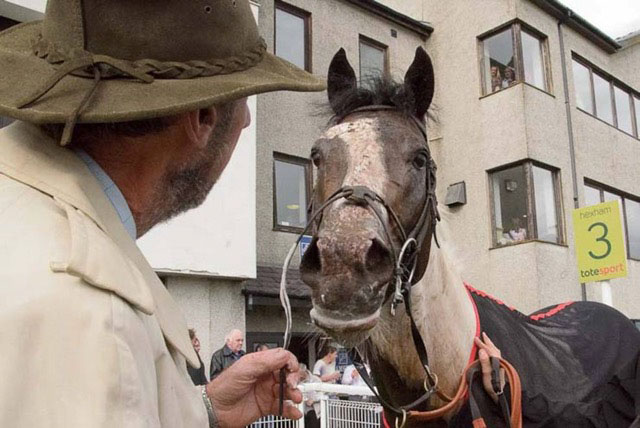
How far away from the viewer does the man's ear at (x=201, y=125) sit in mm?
1248

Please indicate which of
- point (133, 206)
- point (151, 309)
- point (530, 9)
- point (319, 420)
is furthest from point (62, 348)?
point (530, 9)

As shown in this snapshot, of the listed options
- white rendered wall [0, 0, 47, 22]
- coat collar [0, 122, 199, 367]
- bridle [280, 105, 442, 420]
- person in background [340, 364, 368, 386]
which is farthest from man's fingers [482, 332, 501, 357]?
white rendered wall [0, 0, 47, 22]

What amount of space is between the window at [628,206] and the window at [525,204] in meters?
1.52

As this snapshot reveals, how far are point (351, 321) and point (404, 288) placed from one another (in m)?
0.33

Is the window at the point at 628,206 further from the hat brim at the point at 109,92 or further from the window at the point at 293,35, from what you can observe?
the hat brim at the point at 109,92

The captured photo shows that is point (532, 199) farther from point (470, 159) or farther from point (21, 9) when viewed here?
point (21, 9)

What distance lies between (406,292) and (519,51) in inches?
488

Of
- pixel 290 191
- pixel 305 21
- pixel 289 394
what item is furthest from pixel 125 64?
pixel 305 21

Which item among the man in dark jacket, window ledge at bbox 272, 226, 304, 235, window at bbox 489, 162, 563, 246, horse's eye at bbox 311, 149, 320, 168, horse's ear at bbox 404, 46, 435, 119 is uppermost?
window at bbox 489, 162, 563, 246

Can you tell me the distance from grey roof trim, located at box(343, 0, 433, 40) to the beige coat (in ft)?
43.4

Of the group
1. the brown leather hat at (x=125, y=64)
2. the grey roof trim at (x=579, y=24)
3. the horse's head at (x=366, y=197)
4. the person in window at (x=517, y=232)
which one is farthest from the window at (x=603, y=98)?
the brown leather hat at (x=125, y=64)

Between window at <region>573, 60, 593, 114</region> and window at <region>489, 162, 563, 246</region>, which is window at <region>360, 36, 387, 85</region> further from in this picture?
window at <region>573, 60, 593, 114</region>

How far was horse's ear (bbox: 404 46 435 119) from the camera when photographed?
3.04m

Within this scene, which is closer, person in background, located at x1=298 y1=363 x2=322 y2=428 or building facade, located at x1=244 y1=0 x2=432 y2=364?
person in background, located at x1=298 y1=363 x2=322 y2=428
